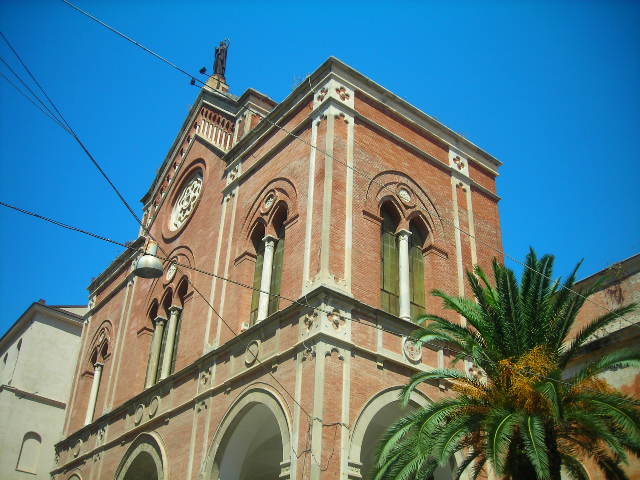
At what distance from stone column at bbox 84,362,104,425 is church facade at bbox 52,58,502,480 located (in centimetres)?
85

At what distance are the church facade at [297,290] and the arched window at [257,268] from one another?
5 centimetres

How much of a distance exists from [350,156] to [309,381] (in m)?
5.33

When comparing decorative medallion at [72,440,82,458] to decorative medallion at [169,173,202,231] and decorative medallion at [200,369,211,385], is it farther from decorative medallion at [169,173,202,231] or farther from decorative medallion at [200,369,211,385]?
decorative medallion at [200,369,211,385]

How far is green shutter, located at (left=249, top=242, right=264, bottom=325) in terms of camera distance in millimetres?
16250

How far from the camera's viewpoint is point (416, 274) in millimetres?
16594

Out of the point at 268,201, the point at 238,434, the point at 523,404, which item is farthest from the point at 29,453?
the point at 523,404

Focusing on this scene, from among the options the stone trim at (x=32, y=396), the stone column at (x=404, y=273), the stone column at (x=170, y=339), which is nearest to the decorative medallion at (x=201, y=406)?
the stone column at (x=170, y=339)

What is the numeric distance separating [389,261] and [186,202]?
352 inches

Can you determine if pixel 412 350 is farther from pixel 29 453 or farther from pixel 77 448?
pixel 29 453

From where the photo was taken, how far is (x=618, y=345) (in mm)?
15188

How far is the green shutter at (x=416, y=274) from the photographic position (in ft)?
52.7

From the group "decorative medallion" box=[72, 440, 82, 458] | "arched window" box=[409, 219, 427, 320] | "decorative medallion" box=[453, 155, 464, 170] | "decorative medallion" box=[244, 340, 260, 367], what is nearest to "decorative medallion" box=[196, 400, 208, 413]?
"decorative medallion" box=[244, 340, 260, 367]

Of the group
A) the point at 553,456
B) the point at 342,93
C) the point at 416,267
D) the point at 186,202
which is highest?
the point at 186,202

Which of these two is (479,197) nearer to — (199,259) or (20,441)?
(199,259)
